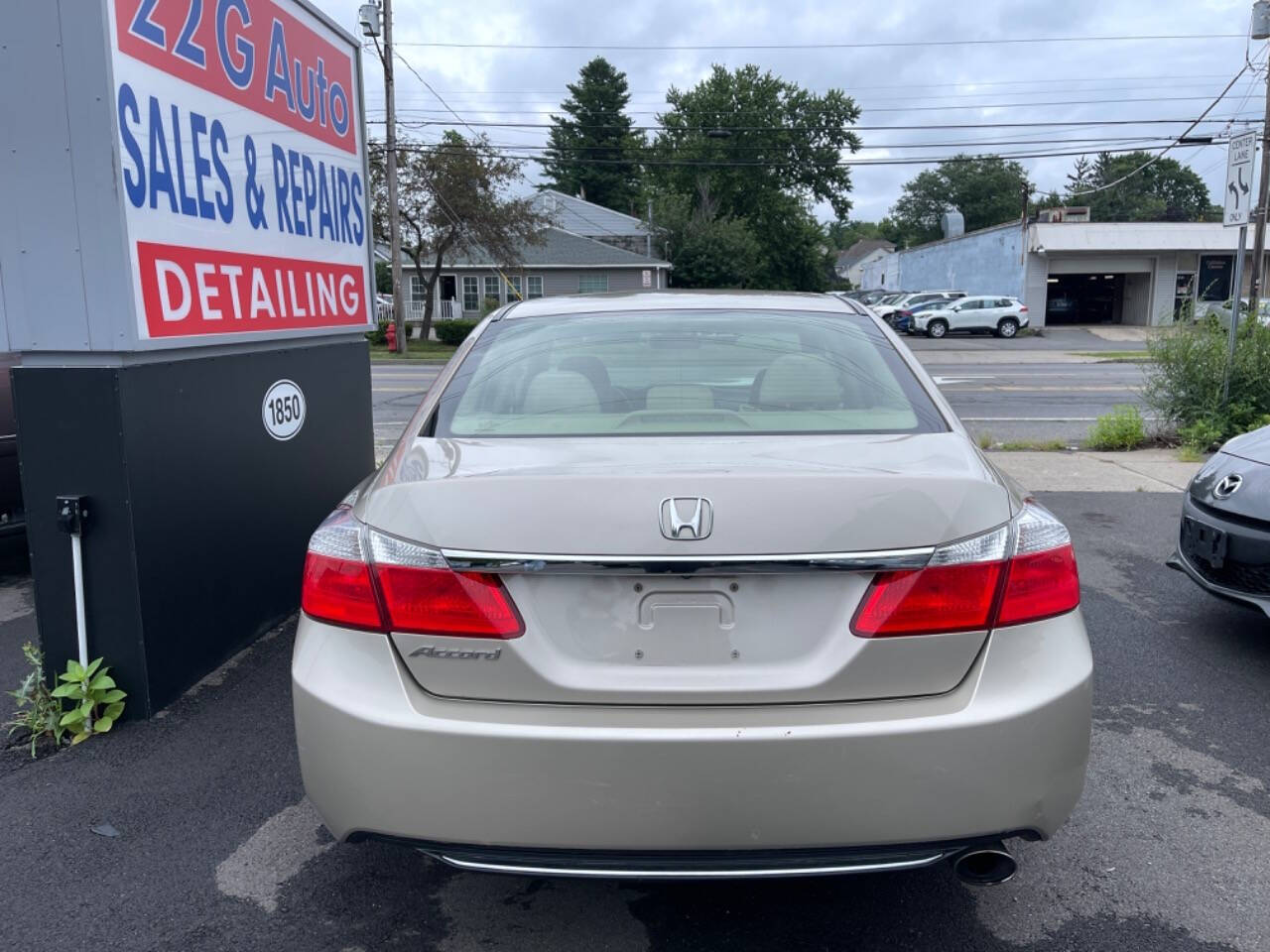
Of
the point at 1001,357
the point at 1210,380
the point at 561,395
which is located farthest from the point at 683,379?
the point at 1001,357

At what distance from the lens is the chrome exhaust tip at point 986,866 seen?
2.28 meters

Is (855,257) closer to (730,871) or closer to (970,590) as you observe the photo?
(970,590)

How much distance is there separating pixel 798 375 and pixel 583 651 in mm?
1332

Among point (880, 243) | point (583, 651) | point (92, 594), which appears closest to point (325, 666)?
point (583, 651)

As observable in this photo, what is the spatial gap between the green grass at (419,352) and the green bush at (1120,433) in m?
21.1

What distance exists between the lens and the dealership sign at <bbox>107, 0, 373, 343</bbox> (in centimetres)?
373

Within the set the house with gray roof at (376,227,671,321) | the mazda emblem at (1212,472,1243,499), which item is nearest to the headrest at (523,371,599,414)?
the mazda emblem at (1212,472,1243,499)

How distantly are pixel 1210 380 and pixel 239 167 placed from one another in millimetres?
9601

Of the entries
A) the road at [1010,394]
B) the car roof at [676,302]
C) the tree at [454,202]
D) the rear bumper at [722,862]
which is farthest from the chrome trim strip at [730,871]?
the tree at [454,202]

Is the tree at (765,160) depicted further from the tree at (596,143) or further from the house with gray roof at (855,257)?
the house with gray roof at (855,257)

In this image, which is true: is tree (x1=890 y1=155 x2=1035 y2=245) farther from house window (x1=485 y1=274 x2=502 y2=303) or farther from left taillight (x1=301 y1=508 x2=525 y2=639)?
left taillight (x1=301 y1=508 x2=525 y2=639)

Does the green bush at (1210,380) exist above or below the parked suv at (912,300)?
below

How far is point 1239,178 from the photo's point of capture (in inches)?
362

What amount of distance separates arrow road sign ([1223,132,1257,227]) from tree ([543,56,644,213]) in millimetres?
71202
